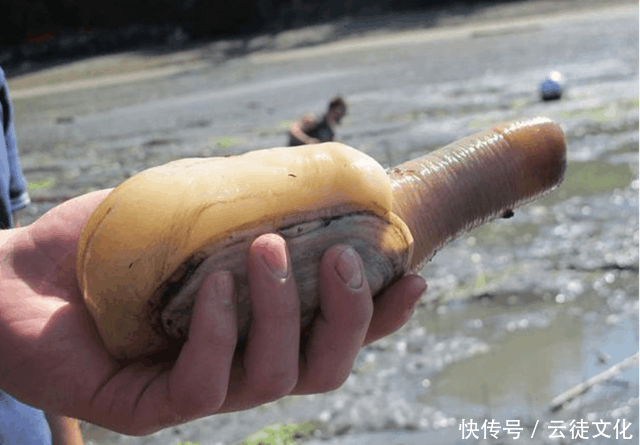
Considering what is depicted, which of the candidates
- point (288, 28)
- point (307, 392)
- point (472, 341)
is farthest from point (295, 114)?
point (288, 28)

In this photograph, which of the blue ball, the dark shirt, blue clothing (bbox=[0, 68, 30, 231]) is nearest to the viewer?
blue clothing (bbox=[0, 68, 30, 231])

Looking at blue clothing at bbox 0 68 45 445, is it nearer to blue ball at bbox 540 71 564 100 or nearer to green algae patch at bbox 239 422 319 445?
green algae patch at bbox 239 422 319 445

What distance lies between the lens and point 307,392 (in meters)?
1.80

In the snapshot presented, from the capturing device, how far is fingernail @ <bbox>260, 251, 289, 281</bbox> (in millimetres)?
1532

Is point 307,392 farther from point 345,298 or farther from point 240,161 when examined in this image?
point 240,161

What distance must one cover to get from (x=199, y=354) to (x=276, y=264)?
0.65ft

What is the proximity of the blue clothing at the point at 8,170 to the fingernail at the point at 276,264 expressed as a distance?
3.16 ft

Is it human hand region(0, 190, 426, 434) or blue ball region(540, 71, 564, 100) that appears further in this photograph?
blue ball region(540, 71, 564, 100)

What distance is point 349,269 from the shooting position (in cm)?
160

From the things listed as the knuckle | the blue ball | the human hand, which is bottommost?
the blue ball

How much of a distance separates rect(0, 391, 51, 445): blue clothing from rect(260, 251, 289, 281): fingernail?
2.41 ft

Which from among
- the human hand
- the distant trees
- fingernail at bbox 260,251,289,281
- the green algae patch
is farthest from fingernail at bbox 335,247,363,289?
the distant trees

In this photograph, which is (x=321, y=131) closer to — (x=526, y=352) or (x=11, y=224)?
(x=526, y=352)

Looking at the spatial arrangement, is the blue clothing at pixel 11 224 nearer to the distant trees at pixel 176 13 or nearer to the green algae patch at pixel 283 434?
the green algae patch at pixel 283 434
